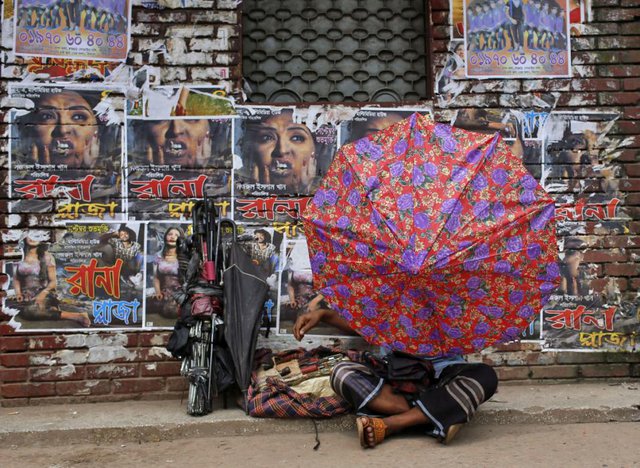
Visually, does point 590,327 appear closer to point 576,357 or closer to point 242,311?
point 576,357

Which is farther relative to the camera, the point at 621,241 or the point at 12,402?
the point at 621,241

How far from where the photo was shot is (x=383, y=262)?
3328mm

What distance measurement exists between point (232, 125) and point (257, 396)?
1.94 meters

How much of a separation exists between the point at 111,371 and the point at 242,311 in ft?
3.87

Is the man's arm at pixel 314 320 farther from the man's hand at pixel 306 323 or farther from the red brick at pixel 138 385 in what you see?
the red brick at pixel 138 385

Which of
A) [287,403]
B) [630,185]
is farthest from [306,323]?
[630,185]

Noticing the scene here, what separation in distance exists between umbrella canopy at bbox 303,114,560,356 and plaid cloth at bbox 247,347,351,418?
838 mm

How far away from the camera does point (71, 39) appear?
4883 millimetres

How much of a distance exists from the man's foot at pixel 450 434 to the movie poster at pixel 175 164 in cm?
223

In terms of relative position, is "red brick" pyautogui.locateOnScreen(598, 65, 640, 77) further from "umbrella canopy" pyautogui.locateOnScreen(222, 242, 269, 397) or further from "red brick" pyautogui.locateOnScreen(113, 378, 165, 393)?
"red brick" pyautogui.locateOnScreen(113, 378, 165, 393)

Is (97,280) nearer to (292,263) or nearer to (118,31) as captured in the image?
(292,263)

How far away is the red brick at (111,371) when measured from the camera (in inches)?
190

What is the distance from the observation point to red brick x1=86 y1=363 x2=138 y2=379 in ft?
15.9

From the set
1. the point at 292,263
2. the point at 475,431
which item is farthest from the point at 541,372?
the point at 292,263
